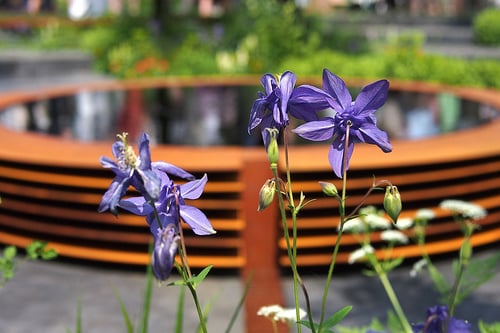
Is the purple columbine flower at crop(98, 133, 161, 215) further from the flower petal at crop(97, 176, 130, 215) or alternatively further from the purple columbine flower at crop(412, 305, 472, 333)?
the purple columbine flower at crop(412, 305, 472, 333)

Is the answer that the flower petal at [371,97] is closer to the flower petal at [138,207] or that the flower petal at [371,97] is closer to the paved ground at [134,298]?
the flower petal at [138,207]

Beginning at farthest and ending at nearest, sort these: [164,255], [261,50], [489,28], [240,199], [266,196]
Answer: [489,28], [261,50], [240,199], [266,196], [164,255]

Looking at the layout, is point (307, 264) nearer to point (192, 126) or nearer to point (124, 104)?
point (192, 126)

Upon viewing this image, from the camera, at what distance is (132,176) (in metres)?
1.20

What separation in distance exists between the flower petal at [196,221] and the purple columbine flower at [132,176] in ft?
0.41

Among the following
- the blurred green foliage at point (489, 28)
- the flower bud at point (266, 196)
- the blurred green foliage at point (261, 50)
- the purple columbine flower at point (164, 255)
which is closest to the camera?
the purple columbine flower at point (164, 255)

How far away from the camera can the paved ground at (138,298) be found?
152 inches

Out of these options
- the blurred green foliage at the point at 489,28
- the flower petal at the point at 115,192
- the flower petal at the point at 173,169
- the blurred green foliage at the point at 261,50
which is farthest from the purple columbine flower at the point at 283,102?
the blurred green foliage at the point at 489,28

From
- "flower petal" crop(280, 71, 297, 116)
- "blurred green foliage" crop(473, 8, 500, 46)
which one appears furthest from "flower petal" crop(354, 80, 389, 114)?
"blurred green foliage" crop(473, 8, 500, 46)

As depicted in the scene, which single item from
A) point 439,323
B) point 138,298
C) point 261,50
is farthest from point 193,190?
point 261,50

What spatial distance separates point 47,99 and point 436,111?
4075 millimetres

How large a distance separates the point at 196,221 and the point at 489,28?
2298cm

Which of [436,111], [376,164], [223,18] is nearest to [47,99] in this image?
[436,111]

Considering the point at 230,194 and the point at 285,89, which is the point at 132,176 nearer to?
the point at 285,89
